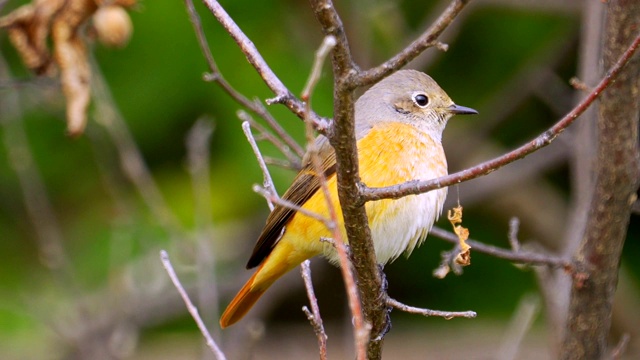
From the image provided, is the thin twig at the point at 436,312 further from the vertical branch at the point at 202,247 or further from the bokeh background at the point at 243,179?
the bokeh background at the point at 243,179

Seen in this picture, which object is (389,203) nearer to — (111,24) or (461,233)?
(461,233)

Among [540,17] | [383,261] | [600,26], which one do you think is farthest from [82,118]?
[540,17]

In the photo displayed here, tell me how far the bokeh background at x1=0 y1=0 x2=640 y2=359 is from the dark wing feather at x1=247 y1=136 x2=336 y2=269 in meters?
1.98

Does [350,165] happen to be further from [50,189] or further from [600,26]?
[50,189]

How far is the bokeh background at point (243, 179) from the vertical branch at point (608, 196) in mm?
2628

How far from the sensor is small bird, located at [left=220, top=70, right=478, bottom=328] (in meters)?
Result: 3.83

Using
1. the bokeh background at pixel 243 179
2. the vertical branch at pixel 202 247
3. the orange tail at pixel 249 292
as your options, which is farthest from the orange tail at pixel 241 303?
the bokeh background at pixel 243 179

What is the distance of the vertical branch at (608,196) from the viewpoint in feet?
11.0

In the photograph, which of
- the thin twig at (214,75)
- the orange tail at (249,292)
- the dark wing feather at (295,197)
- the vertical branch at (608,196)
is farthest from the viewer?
the orange tail at (249,292)

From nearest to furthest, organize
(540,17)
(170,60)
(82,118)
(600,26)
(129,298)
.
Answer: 1. (82,118)
2. (600,26)
3. (129,298)
4. (170,60)
5. (540,17)

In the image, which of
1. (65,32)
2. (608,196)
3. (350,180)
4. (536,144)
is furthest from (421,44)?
(65,32)

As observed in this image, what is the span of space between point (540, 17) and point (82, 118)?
176 inches

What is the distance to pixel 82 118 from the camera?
3.70 metres

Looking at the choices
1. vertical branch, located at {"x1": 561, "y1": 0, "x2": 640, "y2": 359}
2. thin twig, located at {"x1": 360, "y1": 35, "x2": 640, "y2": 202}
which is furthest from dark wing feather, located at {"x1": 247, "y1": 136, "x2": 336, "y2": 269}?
thin twig, located at {"x1": 360, "y1": 35, "x2": 640, "y2": 202}
